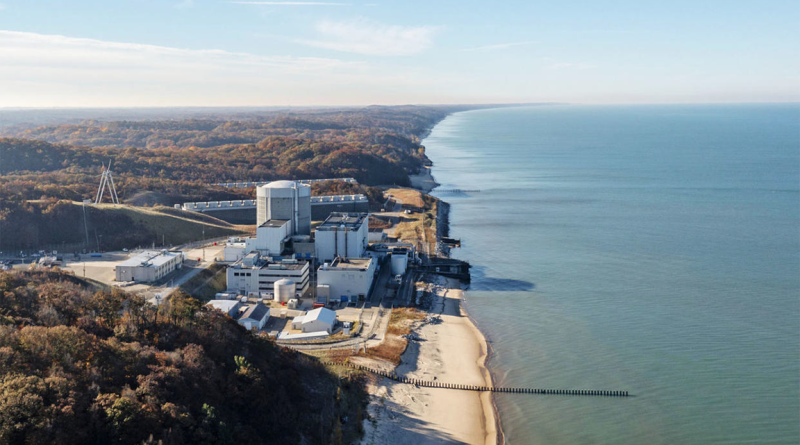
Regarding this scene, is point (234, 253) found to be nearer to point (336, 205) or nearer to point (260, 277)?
point (260, 277)

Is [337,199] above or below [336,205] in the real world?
above

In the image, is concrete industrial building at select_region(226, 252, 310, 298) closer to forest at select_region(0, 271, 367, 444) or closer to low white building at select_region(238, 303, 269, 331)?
low white building at select_region(238, 303, 269, 331)

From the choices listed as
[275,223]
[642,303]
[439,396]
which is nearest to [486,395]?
[439,396]

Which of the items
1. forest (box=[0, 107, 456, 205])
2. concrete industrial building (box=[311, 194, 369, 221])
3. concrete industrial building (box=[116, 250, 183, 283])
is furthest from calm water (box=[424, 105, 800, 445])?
forest (box=[0, 107, 456, 205])

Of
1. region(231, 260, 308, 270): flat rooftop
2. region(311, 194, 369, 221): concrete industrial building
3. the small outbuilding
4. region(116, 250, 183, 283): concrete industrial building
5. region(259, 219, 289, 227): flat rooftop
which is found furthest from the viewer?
region(311, 194, 369, 221): concrete industrial building

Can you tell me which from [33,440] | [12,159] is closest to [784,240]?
[33,440]
